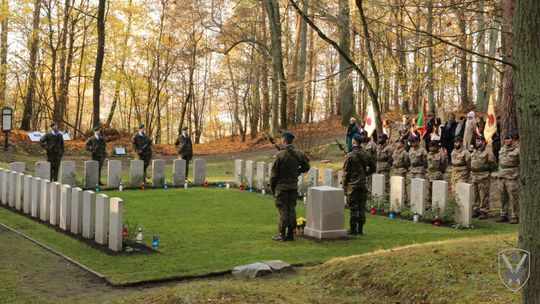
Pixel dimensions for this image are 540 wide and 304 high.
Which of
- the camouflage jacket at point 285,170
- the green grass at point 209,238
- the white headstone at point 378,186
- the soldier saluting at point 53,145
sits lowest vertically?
the green grass at point 209,238

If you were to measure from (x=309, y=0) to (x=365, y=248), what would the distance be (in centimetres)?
2235

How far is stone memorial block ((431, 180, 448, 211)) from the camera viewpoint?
45.6 feet

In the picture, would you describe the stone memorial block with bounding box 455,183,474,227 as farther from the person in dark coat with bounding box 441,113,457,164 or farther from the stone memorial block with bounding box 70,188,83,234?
the stone memorial block with bounding box 70,188,83,234

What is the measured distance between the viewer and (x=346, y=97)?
3491cm

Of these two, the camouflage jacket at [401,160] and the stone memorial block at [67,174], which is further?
the stone memorial block at [67,174]

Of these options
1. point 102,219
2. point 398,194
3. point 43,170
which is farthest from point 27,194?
point 398,194

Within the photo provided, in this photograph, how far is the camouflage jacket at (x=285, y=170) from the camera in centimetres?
1160

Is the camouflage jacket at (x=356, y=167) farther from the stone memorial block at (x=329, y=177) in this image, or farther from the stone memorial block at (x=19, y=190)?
the stone memorial block at (x=19, y=190)

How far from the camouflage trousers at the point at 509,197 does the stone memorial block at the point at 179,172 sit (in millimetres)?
10793

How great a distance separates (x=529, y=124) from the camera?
14.4 ft

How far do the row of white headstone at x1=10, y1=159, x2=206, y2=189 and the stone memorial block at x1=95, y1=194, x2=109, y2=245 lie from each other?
7282mm

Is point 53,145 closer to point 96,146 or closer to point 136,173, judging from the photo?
point 96,146

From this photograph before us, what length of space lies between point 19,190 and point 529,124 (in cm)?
1290

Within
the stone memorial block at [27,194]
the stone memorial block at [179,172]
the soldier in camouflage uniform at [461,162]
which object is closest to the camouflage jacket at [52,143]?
the stone memorial block at [179,172]
